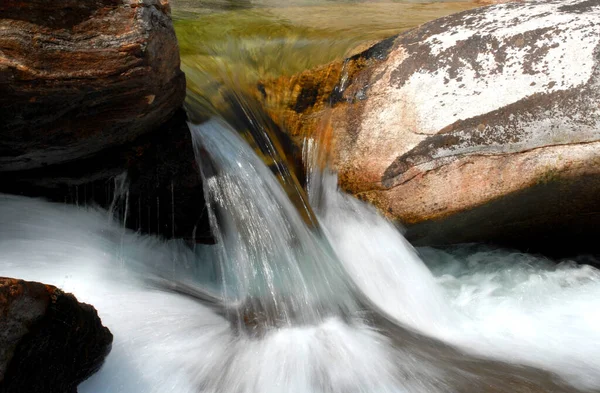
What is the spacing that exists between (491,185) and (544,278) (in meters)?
0.92

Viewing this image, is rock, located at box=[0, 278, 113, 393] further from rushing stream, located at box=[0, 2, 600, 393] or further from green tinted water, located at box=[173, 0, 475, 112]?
green tinted water, located at box=[173, 0, 475, 112]

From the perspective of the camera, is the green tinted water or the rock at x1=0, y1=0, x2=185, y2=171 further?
the green tinted water

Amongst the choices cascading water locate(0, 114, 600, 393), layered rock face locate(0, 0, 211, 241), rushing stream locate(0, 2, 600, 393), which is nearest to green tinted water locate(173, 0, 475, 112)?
rushing stream locate(0, 2, 600, 393)

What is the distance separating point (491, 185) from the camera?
3570 millimetres

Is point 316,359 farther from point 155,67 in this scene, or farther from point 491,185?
point 155,67

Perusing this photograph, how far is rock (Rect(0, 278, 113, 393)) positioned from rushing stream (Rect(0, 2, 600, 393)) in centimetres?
17

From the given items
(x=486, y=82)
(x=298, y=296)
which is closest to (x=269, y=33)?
(x=486, y=82)

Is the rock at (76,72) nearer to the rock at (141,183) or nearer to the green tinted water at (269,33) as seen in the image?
the rock at (141,183)

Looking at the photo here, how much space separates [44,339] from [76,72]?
140cm

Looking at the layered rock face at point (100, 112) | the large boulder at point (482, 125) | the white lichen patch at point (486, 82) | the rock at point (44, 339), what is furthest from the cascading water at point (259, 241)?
the rock at point (44, 339)

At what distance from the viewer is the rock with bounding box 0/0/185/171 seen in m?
2.85

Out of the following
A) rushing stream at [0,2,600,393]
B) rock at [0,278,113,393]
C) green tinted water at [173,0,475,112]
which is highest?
green tinted water at [173,0,475,112]

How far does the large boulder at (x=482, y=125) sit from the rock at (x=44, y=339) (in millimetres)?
2041

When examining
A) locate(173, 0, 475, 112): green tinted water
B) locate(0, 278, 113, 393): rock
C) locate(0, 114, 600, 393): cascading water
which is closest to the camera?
locate(0, 278, 113, 393): rock
